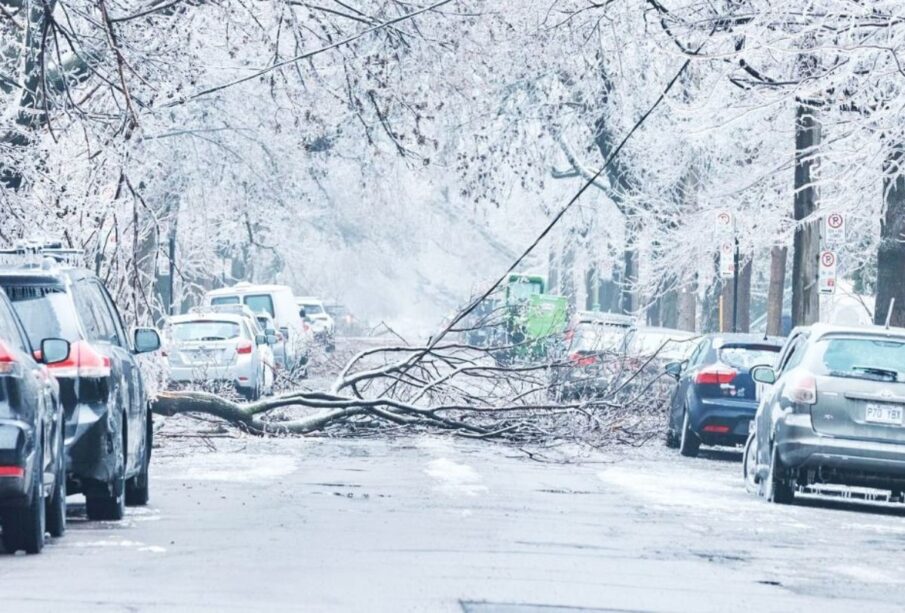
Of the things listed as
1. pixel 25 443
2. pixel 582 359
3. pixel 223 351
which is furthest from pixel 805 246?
pixel 25 443

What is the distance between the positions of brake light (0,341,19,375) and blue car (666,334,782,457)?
13912 millimetres

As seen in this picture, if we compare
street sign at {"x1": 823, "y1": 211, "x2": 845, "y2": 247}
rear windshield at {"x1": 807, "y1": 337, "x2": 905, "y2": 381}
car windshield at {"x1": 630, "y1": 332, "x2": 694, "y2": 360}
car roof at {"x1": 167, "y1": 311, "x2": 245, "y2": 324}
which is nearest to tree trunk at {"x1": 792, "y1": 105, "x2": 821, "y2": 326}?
street sign at {"x1": 823, "y1": 211, "x2": 845, "y2": 247}

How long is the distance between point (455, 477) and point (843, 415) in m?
3.81

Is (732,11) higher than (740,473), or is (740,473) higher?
(732,11)

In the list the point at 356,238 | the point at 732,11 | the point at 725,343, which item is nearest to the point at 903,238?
the point at 725,343

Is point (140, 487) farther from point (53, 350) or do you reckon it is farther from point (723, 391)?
point (723, 391)

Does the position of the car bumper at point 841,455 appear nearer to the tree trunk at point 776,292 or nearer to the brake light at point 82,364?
the brake light at point 82,364

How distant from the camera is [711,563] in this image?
1133 cm

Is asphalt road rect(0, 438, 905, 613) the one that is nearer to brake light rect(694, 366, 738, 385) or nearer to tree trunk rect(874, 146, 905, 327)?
brake light rect(694, 366, 738, 385)

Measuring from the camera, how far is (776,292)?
1761 inches

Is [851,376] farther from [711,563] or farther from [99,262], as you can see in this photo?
[99,262]

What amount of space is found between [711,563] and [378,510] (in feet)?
11.9

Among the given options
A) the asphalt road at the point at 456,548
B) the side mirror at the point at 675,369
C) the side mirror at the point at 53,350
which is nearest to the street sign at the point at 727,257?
the side mirror at the point at 675,369

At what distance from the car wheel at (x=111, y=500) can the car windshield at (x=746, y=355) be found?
11825 mm
